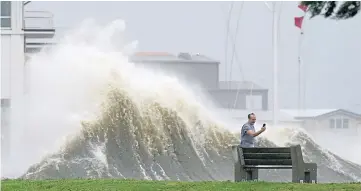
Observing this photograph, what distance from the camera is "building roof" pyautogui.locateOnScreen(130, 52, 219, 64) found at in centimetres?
3612

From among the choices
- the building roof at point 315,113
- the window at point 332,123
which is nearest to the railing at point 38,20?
the window at point 332,123

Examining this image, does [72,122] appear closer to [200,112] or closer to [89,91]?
[89,91]

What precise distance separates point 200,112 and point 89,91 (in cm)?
325

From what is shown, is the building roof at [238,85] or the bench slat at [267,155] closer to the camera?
the bench slat at [267,155]

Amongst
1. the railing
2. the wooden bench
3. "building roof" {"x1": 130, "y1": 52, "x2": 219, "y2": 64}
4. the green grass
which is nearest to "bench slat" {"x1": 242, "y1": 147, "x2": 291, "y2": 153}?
the wooden bench

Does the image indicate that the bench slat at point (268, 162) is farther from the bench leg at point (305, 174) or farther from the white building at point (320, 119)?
the white building at point (320, 119)

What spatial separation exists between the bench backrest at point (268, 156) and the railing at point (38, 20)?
79.8 ft

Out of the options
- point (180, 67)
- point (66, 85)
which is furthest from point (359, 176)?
point (180, 67)

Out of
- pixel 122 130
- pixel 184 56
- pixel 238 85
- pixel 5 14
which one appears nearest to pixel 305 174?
pixel 122 130

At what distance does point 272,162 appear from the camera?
13398 mm

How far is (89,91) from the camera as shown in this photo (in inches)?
1021

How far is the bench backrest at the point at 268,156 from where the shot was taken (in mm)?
13125

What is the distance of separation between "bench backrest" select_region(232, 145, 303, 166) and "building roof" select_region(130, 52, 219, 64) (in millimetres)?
18602

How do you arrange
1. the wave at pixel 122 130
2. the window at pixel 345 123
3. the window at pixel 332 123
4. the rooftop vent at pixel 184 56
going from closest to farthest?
1. the wave at pixel 122 130
2. the window at pixel 332 123
3. the window at pixel 345 123
4. the rooftop vent at pixel 184 56
